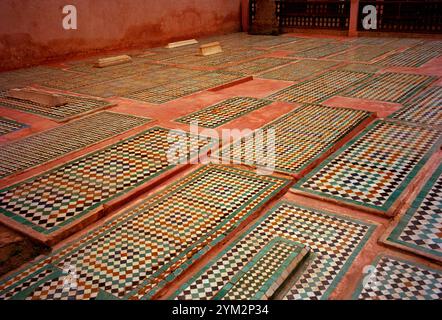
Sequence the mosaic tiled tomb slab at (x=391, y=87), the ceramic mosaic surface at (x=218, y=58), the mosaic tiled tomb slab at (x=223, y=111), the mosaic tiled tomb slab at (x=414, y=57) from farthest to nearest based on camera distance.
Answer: the ceramic mosaic surface at (x=218, y=58) → the mosaic tiled tomb slab at (x=414, y=57) → the mosaic tiled tomb slab at (x=391, y=87) → the mosaic tiled tomb slab at (x=223, y=111)

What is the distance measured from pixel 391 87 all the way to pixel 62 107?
11.3 feet

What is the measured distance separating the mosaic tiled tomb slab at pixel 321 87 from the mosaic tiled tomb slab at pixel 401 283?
8.37 ft

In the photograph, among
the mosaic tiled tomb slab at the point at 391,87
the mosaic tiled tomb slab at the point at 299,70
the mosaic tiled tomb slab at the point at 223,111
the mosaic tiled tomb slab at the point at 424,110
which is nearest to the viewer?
the mosaic tiled tomb slab at the point at 424,110

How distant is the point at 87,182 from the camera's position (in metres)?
2.49

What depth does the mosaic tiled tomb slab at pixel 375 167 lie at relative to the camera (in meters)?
2.26

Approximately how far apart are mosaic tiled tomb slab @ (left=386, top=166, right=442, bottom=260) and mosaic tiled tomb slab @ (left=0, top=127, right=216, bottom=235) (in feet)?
4.63

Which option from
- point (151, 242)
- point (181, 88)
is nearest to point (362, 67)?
point (181, 88)

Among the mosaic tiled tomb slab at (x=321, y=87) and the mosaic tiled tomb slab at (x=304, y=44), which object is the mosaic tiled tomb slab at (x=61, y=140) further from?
the mosaic tiled tomb slab at (x=304, y=44)

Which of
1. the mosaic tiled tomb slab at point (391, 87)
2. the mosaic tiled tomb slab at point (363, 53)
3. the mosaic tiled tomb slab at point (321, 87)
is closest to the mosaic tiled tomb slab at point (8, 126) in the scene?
the mosaic tiled tomb slab at point (321, 87)

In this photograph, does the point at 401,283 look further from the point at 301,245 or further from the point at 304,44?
the point at 304,44

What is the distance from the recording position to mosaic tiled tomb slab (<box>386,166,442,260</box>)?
1.81 meters

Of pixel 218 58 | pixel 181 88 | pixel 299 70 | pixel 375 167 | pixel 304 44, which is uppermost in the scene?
pixel 304 44

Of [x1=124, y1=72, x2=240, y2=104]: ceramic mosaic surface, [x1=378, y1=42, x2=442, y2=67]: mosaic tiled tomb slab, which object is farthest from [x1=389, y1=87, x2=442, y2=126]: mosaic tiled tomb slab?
[x1=124, y1=72, x2=240, y2=104]: ceramic mosaic surface

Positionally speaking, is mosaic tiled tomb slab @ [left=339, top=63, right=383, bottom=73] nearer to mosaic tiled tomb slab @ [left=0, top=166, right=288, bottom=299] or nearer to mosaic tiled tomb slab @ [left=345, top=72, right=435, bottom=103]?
mosaic tiled tomb slab @ [left=345, top=72, right=435, bottom=103]
